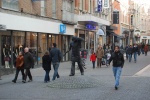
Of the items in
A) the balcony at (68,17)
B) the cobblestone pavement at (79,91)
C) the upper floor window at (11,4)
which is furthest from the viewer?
the balcony at (68,17)

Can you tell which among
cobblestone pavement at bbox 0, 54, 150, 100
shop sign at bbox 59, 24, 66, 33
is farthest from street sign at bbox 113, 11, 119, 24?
cobblestone pavement at bbox 0, 54, 150, 100

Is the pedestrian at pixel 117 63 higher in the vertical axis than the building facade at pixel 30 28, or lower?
lower

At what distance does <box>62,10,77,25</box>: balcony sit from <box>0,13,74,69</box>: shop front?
64 cm

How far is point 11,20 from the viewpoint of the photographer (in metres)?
21.9

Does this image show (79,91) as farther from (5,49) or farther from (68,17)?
(68,17)

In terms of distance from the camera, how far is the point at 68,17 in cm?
3316

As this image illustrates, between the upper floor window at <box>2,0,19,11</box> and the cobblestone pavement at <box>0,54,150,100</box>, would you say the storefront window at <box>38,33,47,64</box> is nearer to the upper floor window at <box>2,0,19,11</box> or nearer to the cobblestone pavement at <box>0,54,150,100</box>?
the upper floor window at <box>2,0,19,11</box>

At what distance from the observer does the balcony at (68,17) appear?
31944 millimetres


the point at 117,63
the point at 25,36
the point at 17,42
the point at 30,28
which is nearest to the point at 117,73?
the point at 117,63

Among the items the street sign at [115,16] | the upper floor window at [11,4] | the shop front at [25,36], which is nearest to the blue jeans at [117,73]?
the shop front at [25,36]

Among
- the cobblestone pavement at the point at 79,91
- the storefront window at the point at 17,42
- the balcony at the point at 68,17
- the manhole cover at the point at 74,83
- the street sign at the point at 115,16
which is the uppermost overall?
the street sign at the point at 115,16

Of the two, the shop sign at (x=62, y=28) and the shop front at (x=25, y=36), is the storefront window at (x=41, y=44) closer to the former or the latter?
the shop front at (x=25, y=36)

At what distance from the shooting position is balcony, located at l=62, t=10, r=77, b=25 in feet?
105

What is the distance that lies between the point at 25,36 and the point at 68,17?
9338 mm
